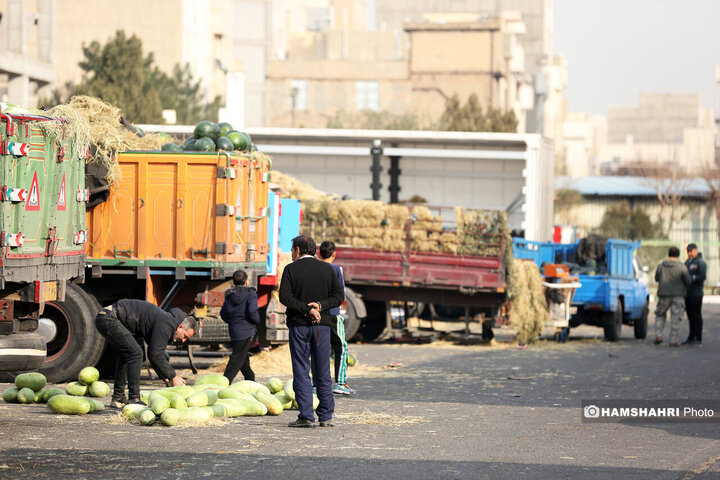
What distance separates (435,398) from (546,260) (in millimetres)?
12746

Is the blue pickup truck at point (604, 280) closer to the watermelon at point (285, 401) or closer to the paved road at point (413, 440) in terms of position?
the paved road at point (413, 440)

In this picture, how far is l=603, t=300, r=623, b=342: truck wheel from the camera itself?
2381 centimetres

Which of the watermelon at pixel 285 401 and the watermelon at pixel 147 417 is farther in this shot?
the watermelon at pixel 285 401

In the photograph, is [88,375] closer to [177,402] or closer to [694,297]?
[177,402]

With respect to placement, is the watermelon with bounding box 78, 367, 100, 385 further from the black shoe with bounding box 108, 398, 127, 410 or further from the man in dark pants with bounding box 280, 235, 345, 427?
the man in dark pants with bounding box 280, 235, 345, 427

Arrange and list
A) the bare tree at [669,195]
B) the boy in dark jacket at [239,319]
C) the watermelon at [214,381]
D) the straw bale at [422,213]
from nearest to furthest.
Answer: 1. the watermelon at [214,381]
2. the boy in dark jacket at [239,319]
3. the straw bale at [422,213]
4. the bare tree at [669,195]

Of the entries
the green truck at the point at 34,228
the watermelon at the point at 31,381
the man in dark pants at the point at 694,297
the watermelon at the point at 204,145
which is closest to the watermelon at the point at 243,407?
the green truck at the point at 34,228

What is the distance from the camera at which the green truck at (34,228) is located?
11523mm

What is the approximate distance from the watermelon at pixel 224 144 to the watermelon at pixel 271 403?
15.0 feet

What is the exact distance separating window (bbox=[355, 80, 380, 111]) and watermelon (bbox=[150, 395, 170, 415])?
81.2 m

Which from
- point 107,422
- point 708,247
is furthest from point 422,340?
point 708,247

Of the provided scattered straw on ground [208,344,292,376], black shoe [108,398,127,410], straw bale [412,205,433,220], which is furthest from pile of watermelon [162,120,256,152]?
straw bale [412,205,433,220]

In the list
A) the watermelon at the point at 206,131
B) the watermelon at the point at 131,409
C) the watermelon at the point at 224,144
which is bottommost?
the watermelon at the point at 131,409

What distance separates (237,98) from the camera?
37.0m
